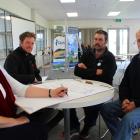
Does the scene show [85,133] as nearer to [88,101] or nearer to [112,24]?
[88,101]

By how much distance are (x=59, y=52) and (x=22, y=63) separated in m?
6.33

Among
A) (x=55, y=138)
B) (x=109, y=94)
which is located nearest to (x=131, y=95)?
(x=109, y=94)

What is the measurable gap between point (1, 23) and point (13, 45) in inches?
28.9

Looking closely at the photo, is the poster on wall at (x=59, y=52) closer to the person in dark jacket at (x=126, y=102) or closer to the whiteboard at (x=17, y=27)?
the whiteboard at (x=17, y=27)

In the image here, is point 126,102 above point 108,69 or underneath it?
underneath

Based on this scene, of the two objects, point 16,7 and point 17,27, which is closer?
point 17,27

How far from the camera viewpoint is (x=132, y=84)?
226 cm

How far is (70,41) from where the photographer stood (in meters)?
9.49

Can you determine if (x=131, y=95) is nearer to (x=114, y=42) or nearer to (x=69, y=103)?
(x=69, y=103)

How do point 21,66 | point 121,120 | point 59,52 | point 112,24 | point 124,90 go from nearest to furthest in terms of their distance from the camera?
point 121,120 → point 124,90 → point 21,66 → point 59,52 → point 112,24

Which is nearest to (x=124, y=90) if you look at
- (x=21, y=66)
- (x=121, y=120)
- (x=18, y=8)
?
(x=121, y=120)

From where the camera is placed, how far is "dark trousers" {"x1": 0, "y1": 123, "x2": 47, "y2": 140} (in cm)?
138

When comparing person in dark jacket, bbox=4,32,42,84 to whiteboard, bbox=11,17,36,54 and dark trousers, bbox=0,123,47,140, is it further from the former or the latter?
whiteboard, bbox=11,17,36,54

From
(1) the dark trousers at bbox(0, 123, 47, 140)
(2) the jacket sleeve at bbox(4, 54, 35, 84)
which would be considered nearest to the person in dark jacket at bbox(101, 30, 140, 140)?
(1) the dark trousers at bbox(0, 123, 47, 140)
